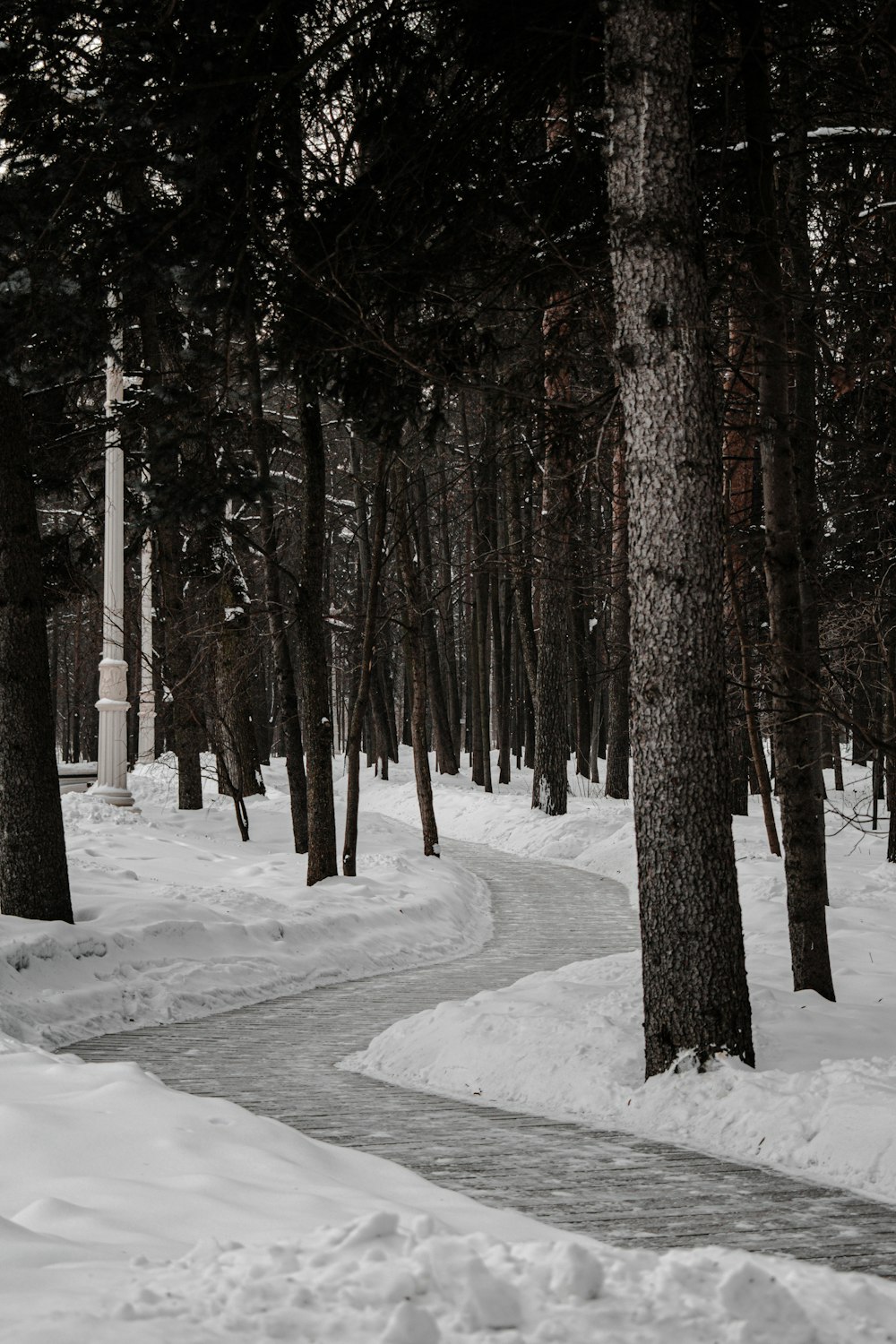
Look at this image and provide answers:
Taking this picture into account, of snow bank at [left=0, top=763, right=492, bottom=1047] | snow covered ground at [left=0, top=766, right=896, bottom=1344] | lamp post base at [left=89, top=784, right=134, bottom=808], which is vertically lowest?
snow bank at [left=0, top=763, right=492, bottom=1047]

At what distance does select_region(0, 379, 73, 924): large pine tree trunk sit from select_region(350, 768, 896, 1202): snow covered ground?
12.2ft

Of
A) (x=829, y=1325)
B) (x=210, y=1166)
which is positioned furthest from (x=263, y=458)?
(x=829, y=1325)

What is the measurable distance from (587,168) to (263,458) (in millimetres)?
7125

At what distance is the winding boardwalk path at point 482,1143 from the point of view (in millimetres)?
4836

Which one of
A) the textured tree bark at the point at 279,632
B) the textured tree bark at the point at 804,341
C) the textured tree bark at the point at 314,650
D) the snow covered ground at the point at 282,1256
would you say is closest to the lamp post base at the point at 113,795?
the textured tree bark at the point at 279,632

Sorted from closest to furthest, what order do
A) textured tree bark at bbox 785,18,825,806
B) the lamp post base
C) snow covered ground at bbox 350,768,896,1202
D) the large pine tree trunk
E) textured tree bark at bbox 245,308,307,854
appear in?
snow covered ground at bbox 350,768,896,1202 → textured tree bark at bbox 785,18,825,806 → the large pine tree trunk → textured tree bark at bbox 245,308,307,854 → the lamp post base

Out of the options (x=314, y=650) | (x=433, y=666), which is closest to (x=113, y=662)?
(x=314, y=650)

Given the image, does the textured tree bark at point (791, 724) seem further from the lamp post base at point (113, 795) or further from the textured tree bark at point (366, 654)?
the lamp post base at point (113, 795)

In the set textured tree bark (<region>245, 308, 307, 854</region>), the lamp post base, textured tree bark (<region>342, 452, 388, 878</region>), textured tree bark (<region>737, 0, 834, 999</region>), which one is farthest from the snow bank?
textured tree bark (<region>737, 0, 834, 999</region>)

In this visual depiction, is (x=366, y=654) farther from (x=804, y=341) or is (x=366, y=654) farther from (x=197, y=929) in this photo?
(x=804, y=341)

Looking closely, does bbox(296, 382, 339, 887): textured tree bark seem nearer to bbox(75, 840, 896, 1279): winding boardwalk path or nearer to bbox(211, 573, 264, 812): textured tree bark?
bbox(75, 840, 896, 1279): winding boardwalk path

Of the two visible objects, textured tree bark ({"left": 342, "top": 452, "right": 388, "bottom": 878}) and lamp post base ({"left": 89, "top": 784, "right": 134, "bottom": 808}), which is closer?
textured tree bark ({"left": 342, "top": 452, "right": 388, "bottom": 878})

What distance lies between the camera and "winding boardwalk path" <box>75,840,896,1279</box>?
4836mm

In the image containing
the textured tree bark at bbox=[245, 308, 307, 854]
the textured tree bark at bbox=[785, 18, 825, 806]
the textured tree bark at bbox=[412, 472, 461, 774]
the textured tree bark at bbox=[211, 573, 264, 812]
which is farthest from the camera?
the textured tree bark at bbox=[412, 472, 461, 774]
